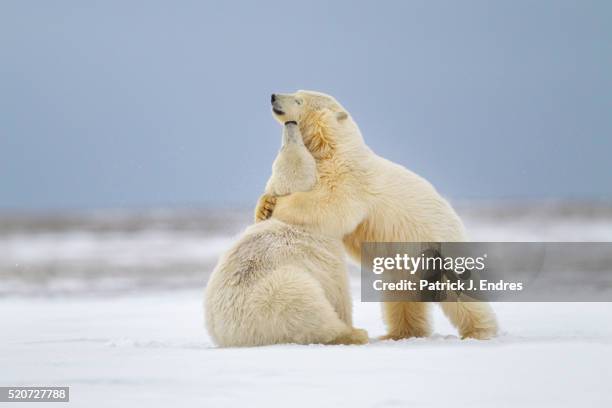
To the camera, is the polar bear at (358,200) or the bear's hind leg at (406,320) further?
the bear's hind leg at (406,320)

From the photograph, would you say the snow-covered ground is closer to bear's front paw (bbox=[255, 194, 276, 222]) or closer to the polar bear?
the polar bear

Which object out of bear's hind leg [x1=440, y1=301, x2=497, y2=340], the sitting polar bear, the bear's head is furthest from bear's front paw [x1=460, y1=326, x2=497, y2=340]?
the bear's head

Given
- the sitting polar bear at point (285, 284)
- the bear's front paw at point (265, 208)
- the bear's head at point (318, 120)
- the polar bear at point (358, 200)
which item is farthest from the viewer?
the bear's head at point (318, 120)

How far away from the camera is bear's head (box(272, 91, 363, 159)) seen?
6344 mm

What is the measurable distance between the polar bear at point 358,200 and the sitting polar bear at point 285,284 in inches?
4.5

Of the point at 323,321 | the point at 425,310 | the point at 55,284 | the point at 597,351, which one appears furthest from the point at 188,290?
the point at 597,351

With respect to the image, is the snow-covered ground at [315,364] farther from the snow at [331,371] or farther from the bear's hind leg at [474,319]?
the bear's hind leg at [474,319]

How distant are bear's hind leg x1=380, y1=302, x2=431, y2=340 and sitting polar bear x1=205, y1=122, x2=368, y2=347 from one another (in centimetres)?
81

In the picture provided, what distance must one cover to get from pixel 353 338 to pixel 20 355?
220cm

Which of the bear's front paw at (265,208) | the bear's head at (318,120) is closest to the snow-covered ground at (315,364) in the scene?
the bear's front paw at (265,208)

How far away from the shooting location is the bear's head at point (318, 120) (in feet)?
20.8

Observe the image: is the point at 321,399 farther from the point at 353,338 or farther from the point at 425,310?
the point at 425,310

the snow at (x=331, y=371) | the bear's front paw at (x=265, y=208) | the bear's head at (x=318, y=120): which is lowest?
the snow at (x=331, y=371)

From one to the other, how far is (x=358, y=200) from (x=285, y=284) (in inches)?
35.6
